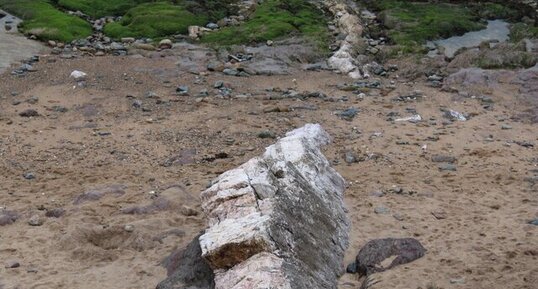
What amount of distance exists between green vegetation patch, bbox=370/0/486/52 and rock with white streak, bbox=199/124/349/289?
60.4 feet

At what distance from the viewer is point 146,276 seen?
10.9 m

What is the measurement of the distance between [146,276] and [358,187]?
531 cm

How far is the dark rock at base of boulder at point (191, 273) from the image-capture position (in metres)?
9.81

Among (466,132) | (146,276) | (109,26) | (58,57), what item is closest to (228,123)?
(466,132)

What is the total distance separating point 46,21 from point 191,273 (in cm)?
2538

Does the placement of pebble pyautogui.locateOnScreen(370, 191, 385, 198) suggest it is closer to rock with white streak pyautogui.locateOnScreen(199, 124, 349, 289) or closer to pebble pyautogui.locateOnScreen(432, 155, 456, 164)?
rock with white streak pyautogui.locateOnScreen(199, 124, 349, 289)

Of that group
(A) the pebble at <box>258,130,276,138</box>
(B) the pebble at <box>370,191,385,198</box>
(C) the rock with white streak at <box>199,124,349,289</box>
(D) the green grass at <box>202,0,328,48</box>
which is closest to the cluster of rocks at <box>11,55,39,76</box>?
(D) the green grass at <box>202,0,328,48</box>

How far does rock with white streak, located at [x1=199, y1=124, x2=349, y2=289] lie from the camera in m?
9.27

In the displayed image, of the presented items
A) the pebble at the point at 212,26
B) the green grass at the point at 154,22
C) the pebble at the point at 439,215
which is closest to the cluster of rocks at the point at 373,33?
the pebble at the point at 212,26

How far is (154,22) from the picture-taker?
109ft

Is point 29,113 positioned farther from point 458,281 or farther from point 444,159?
point 458,281

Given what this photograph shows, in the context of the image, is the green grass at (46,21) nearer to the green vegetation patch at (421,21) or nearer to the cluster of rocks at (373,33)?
the cluster of rocks at (373,33)

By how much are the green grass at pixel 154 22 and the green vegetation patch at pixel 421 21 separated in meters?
9.91

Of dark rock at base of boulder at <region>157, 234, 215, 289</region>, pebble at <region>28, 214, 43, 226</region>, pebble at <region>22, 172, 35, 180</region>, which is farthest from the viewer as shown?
pebble at <region>22, 172, 35, 180</region>
